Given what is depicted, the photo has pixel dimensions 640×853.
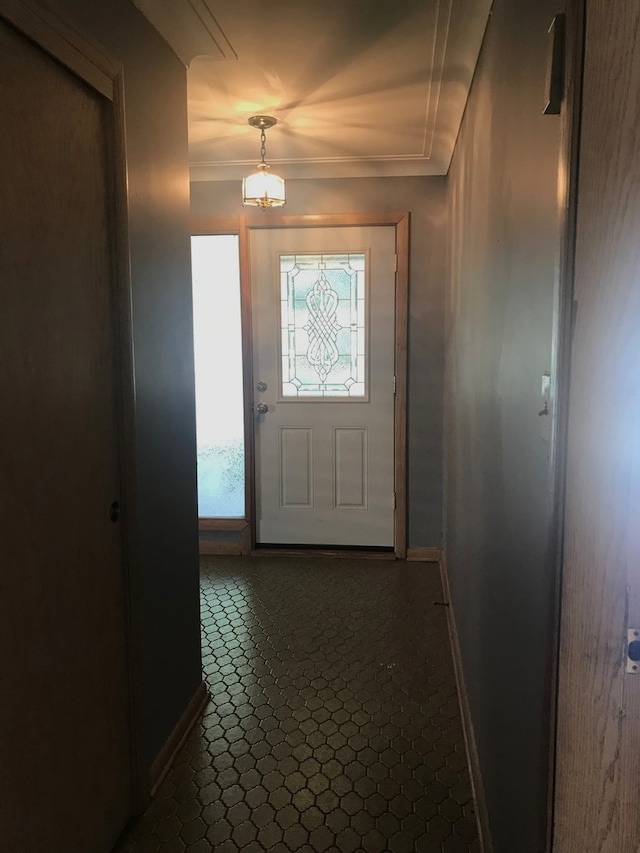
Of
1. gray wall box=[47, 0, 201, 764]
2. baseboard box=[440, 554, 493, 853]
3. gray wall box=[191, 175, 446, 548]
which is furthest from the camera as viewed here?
gray wall box=[191, 175, 446, 548]

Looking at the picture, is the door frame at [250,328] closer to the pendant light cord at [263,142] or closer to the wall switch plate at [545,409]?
the pendant light cord at [263,142]

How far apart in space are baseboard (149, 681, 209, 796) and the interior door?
0.57ft

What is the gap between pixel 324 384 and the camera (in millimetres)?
3801

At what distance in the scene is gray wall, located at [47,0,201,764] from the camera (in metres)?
1.74

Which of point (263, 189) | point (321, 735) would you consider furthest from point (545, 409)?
point (263, 189)

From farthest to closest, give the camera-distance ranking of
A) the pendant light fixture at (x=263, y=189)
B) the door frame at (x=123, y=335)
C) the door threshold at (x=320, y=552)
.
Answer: the door threshold at (x=320, y=552), the pendant light fixture at (x=263, y=189), the door frame at (x=123, y=335)

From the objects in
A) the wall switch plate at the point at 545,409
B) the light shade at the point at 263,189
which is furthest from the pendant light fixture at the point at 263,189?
the wall switch plate at the point at 545,409

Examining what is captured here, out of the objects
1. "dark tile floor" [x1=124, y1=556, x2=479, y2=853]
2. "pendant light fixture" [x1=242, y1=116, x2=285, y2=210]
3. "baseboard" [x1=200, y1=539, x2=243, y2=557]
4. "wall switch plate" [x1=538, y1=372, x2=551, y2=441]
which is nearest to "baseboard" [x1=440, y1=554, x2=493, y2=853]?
"dark tile floor" [x1=124, y1=556, x2=479, y2=853]

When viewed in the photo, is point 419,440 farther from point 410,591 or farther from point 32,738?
point 32,738

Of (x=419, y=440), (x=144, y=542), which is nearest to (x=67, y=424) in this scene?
(x=144, y=542)

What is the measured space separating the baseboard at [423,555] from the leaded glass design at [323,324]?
1011 millimetres

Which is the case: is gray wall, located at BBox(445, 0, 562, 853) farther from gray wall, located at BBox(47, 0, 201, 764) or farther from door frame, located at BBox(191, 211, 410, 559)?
door frame, located at BBox(191, 211, 410, 559)

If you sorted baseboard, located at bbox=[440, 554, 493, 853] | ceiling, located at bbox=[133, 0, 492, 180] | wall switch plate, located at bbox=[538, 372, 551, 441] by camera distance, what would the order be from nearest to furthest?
1. wall switch plate, located at bbox=[538, 372, 551, 441]
2. baseboard, located at bbox=[440, 554, 493, 853]
3. ceiling, located at bbox=[133, 0, 492, 180]

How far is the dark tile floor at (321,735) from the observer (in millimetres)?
1723
